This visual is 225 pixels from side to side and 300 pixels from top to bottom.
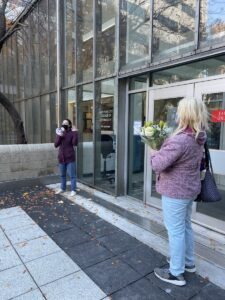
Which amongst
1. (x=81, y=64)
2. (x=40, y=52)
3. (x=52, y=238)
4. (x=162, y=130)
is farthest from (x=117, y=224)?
(x=40, y=52)

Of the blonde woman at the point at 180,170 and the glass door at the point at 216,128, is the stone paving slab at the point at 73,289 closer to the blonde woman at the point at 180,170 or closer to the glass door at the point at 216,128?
the blonde woman at the point at 180,170

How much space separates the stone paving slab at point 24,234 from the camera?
10.9ft

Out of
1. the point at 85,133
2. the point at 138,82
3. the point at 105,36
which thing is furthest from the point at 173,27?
the point at 85,133

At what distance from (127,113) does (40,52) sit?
15.5 feet

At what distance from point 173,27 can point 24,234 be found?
12.5 ft

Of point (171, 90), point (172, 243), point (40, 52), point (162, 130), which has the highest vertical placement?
point (40, 52)

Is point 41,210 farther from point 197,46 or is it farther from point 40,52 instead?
point 40,52

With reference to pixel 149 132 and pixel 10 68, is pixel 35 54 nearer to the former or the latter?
pixel 10 68

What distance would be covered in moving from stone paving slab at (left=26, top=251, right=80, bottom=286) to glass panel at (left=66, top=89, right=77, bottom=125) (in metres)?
4.21

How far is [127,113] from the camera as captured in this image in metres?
5.01

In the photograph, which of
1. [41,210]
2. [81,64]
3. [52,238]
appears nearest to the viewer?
[52,238]

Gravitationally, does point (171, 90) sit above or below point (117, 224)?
above

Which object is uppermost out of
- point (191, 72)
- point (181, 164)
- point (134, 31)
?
point (134, 31)

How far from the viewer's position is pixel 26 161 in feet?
19.6
